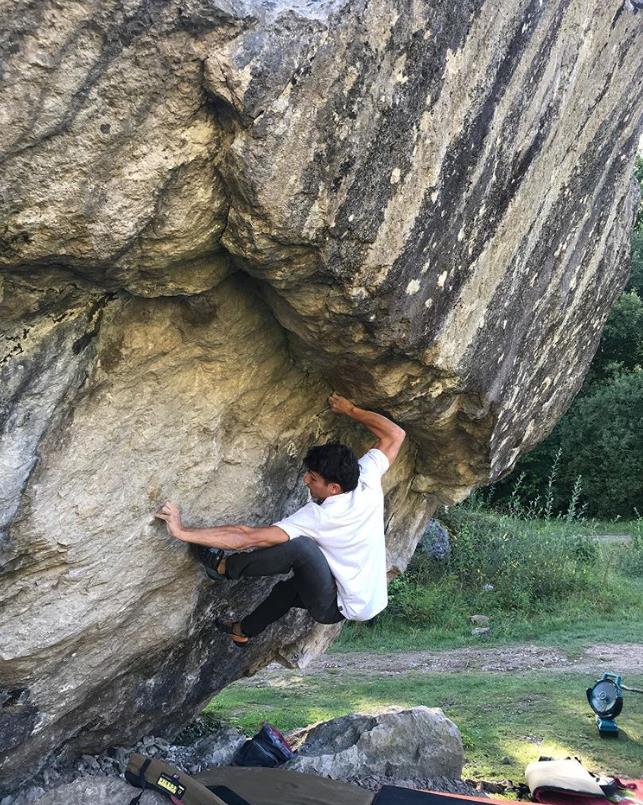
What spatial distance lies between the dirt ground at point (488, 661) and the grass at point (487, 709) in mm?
270

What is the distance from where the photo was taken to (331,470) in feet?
14.7

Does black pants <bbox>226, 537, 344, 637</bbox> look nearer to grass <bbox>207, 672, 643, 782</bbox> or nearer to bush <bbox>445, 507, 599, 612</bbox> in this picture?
grass <bbox>207, 672, 643, 782</bbox>

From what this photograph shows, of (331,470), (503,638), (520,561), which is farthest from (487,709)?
(520,561)

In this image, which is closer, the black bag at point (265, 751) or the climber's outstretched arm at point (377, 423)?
the climber's outstretched arm at point (377, 423)

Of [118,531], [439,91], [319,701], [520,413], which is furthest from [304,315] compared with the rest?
[319,701]

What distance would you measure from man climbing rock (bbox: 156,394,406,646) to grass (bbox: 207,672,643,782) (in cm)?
195

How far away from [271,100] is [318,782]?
370cm

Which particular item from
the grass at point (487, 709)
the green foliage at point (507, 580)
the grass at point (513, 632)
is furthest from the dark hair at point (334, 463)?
the green foliage at point (507, 580)

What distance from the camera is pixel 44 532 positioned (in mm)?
3797

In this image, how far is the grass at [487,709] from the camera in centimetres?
589

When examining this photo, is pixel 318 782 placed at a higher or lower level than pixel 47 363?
lower

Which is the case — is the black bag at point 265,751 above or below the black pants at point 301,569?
below

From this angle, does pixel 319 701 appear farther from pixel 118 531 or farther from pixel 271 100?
pixel 271 100

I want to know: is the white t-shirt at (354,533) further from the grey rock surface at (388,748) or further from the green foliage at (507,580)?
the green foliage at (507,580)
